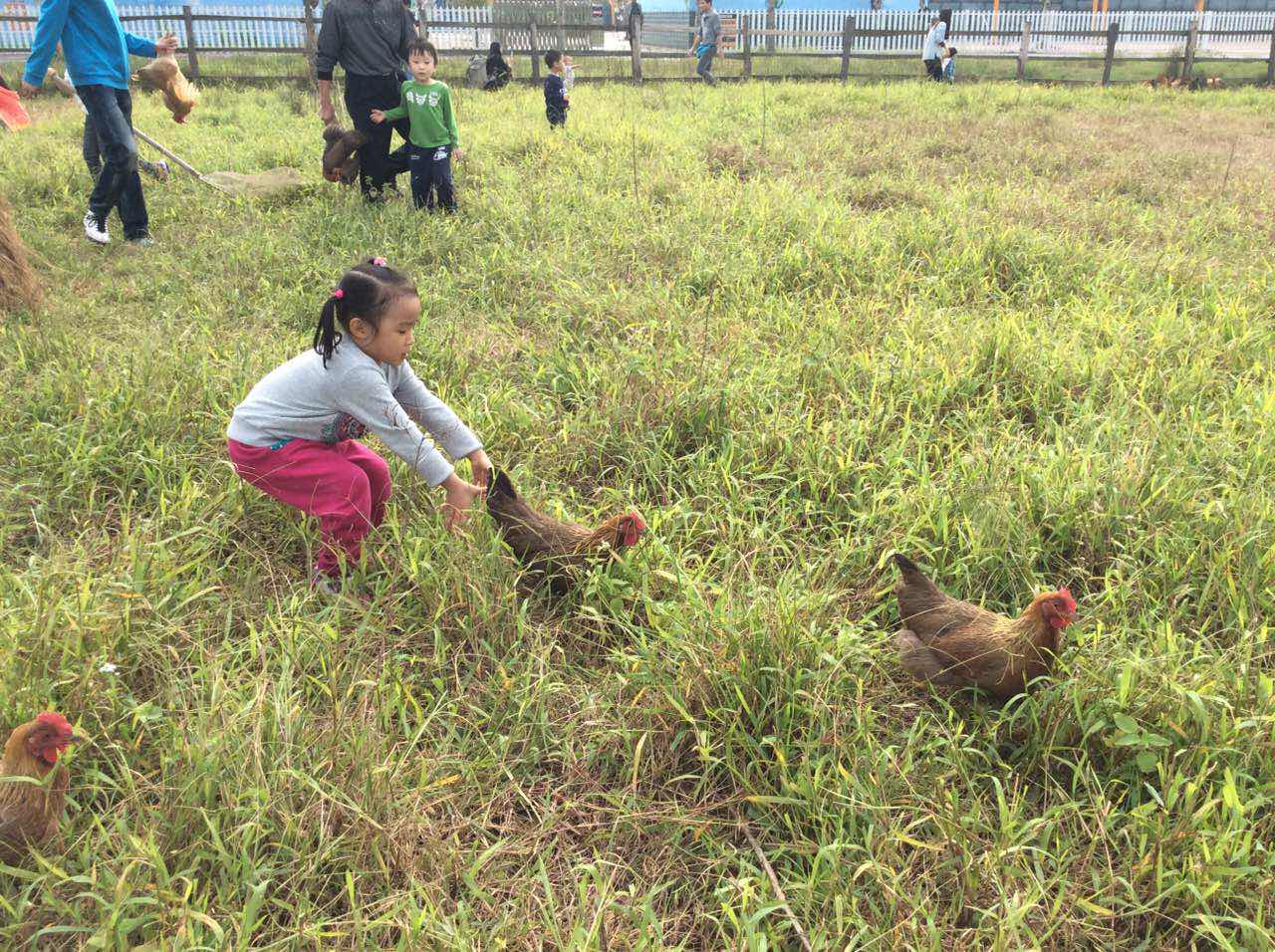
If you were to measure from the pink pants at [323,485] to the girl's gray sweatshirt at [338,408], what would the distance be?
0.04 m

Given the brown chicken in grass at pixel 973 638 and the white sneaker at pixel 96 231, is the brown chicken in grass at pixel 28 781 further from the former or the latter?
the white sneaker at pixel 96 231

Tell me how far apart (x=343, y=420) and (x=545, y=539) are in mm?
749

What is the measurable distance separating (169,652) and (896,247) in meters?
4.57

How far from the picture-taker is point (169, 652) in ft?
7.23

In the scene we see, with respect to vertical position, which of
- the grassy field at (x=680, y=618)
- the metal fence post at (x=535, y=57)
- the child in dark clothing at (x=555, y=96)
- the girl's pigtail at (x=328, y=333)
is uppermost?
the metal fence post at (x=535, y=57)

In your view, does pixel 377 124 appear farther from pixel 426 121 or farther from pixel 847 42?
pixel 847 42

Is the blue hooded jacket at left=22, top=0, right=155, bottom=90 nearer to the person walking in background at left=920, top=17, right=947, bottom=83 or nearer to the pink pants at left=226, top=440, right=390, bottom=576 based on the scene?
the pink pants at left=226, top=440, right=390, bottom=576

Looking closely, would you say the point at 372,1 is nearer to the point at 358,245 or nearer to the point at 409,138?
the point at 409,138

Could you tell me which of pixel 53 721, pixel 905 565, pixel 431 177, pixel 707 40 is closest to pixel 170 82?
pixel 431 177

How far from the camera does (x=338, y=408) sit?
103 inches

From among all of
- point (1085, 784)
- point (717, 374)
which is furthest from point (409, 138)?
point (1085, 784)

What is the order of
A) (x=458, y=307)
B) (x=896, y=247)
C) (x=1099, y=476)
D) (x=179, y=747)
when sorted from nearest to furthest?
(x=179, y=747), (x=1099, y=476), (x=458, y=307), (x=896, y=247)

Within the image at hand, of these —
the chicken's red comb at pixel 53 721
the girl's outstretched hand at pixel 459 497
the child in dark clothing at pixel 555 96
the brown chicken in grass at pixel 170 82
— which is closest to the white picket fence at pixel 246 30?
the child in dark clothing at pixel 555 96

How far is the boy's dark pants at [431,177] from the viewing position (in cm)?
599
